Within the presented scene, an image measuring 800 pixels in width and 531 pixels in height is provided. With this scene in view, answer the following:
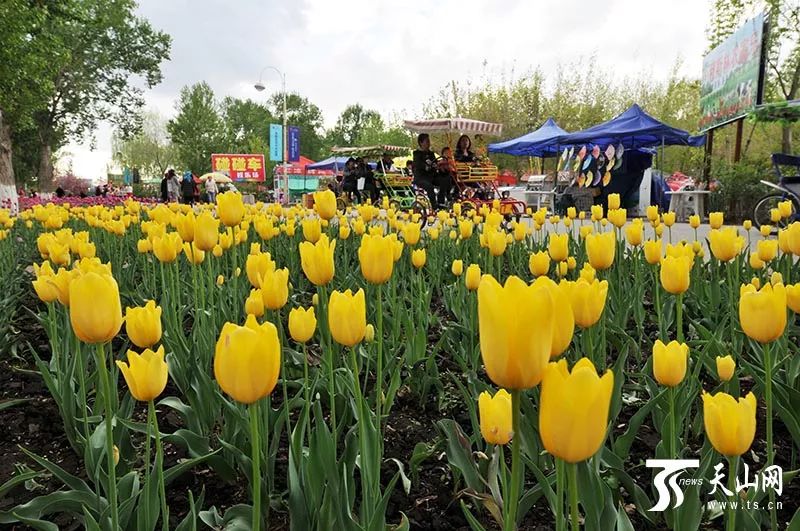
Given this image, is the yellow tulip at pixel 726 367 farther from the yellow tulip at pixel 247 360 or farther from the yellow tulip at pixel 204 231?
the yellow tulip at pixel 204 231

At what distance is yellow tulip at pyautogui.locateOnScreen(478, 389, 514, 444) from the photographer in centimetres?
105

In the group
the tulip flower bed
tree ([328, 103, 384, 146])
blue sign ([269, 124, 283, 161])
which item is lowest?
the tulip flower bed

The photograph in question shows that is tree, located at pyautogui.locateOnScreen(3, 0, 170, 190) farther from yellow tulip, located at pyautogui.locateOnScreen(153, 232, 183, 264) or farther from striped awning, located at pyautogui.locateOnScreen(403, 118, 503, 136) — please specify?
yellow tulip, located at pyautogui.locateOnScreen(153, 232, 183, 264)

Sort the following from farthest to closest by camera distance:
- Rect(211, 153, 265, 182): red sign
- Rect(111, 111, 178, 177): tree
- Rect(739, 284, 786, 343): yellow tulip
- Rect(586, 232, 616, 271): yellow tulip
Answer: Rect(111, 111, 178, 177): tree
Rect(211, 153, 265, 182): red sign
Rect(586, 232, 616, 271): yellow tulip
Rect(739, 284, 786, 343): yellow tulip

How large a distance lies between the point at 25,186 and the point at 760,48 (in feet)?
117

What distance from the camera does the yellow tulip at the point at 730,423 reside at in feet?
2.83

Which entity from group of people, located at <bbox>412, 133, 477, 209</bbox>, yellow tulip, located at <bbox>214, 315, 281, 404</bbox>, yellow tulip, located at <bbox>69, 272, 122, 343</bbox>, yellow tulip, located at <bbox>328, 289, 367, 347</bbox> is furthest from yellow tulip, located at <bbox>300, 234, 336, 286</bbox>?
group of people, located at <bbox>412, 133, 477, 209</bbox>

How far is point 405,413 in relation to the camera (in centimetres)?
215

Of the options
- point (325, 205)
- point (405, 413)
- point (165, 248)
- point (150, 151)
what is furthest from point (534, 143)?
point (150, 151)

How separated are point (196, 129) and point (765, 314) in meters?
52.8

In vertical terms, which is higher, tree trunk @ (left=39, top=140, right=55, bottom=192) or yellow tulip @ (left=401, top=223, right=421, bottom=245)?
tree trunk @ (left=39, top=140, right=55, bottom=192)

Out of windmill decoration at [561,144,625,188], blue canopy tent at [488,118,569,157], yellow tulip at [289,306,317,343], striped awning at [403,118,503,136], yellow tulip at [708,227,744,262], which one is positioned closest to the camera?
yellow tulip at [289,306,317,343]

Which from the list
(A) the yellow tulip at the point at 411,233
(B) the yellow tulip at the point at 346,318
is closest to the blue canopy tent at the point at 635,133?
(A) the yellow tulip at the point at 411,233

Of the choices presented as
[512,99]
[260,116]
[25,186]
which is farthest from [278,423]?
[260,116]
